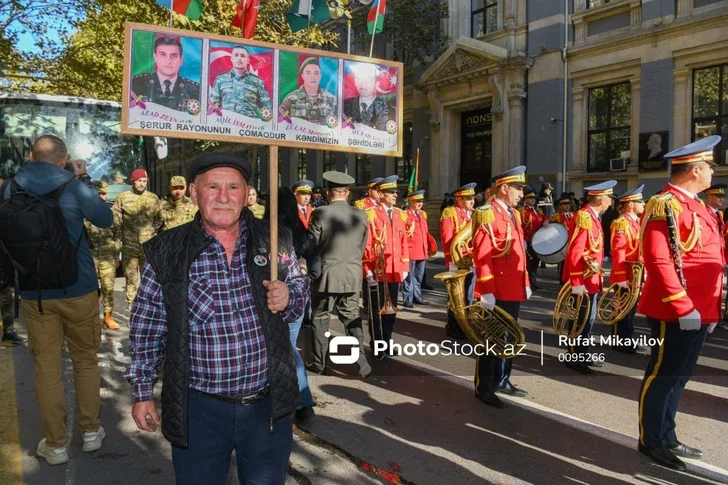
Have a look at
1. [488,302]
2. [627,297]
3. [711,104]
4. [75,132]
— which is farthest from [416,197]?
[711,104]

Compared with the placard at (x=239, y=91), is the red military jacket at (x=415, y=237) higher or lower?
lower

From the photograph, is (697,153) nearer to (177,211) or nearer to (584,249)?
(584,249)

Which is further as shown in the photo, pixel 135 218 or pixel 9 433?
pixel 135 218

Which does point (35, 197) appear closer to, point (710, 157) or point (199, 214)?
point (199, 214)

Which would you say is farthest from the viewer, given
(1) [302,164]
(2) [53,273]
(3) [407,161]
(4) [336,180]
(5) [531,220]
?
(1) [302,164]

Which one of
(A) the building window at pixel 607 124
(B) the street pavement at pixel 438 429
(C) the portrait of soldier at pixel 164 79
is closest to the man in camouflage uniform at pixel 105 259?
(B) the street pavement at pixel 438 429

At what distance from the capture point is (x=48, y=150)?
12.8ft

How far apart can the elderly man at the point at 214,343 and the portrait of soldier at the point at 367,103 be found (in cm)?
93

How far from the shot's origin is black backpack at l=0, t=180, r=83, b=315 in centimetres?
381

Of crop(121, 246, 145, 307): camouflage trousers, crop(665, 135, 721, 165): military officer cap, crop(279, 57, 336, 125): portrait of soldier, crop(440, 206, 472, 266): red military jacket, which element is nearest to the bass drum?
crop(440, 206, 472, 266): red military jacket

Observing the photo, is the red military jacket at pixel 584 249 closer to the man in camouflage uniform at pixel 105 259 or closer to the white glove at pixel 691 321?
the white glove at pixel 691 321

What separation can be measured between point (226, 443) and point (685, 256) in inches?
125

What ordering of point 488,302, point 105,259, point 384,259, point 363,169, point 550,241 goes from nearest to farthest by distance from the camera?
1. point 488,302
2. point 384,259
3. point 105,259
4. point 550,241
5. point 363,169

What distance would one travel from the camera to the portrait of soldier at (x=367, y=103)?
3.19 metres
